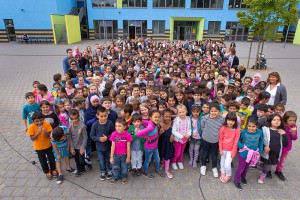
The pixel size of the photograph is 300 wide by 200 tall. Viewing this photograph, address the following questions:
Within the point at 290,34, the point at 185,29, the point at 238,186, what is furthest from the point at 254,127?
the point at 290,34

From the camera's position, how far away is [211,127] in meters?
3.86

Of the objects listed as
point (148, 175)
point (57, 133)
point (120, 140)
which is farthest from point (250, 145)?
point (57, 133)

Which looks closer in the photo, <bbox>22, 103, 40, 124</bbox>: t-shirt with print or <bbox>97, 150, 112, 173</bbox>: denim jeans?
<bbox>97, 150, 112, 173</bbox>: denim jeans

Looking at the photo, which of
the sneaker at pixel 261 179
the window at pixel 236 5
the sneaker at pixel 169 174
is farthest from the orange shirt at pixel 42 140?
the window at pixel 236 5

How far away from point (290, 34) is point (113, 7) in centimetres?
2624

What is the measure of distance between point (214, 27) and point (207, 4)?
333 centimetres

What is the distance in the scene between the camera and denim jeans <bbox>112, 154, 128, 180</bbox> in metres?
3.69

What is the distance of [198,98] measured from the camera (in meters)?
4.58

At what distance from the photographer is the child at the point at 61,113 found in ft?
13.4

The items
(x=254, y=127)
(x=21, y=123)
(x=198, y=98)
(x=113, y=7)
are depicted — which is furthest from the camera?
(x=113, y=7)

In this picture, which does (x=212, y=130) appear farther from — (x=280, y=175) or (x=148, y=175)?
(x=280, y=175)

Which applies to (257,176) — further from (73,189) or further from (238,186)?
(73,189)

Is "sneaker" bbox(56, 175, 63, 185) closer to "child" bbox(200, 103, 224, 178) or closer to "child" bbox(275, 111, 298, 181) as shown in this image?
"child" bbox(200, 103, 224, 178)

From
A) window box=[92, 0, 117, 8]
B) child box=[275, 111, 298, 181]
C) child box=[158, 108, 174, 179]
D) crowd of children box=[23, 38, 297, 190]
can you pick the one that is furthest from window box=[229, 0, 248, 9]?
child box=[158, 108, 174, 179]
